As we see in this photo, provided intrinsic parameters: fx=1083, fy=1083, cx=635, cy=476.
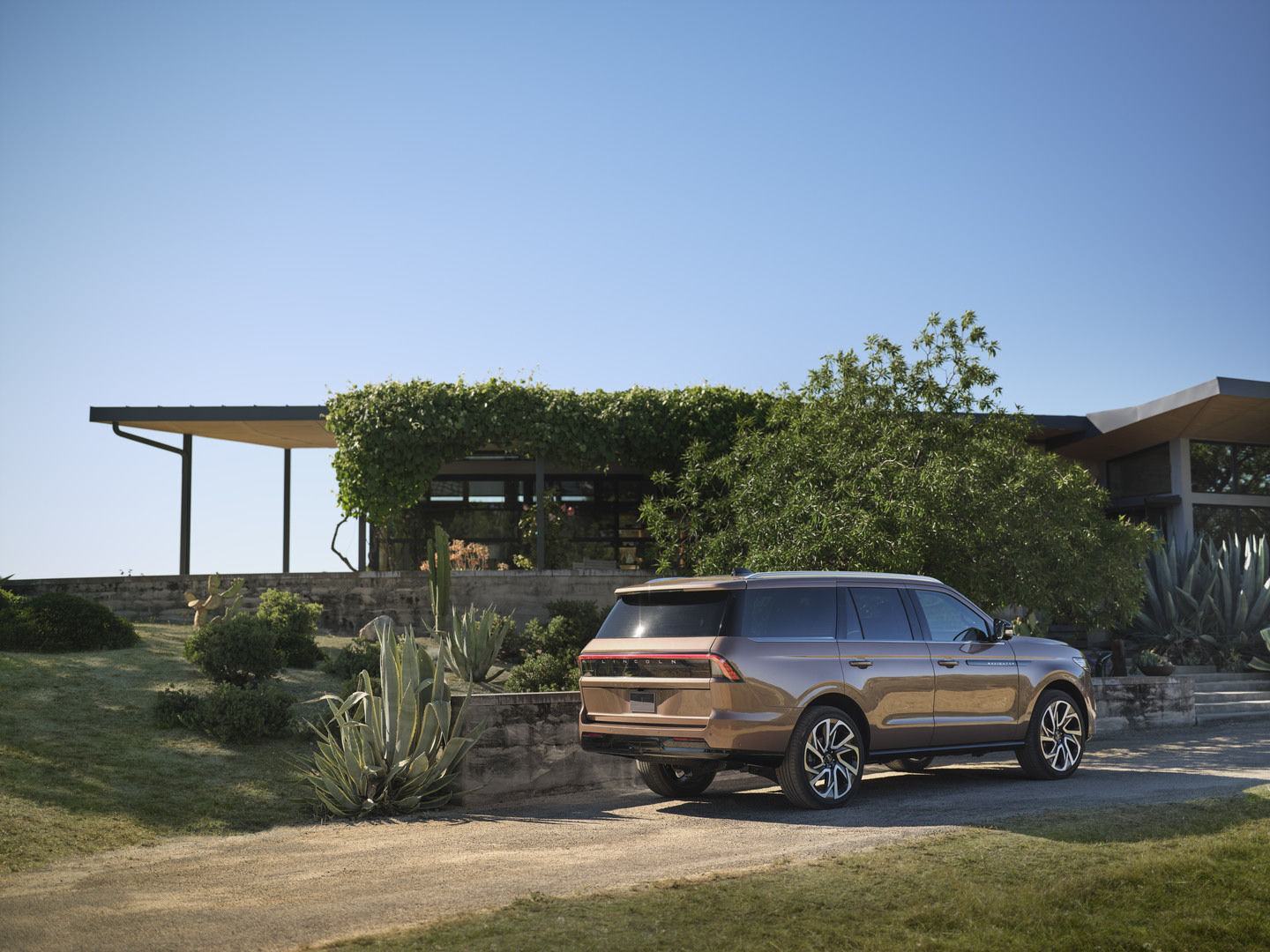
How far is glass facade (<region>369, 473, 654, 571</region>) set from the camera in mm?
22719

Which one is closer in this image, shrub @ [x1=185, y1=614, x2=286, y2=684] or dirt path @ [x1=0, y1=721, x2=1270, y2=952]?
dirt path @ [x1=0, y1=721, x2=1270, y2=952]

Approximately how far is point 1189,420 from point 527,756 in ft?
55.0

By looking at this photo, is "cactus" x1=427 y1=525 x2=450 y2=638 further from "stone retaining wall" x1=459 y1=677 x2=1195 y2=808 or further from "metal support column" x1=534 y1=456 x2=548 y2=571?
"stone retaining wall" x1=459 y1=677 x2=1195 y2=808

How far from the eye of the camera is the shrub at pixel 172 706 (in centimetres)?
1122

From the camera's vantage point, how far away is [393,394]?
18.7 meters

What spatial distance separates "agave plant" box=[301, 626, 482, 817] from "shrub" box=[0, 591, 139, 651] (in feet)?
22.4

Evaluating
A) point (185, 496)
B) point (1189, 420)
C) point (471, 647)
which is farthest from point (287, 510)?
point (1189, 420)

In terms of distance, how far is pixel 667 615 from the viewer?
Result: 8.28 meters

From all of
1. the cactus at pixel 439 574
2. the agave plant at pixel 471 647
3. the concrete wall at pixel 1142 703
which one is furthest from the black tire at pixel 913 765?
the cactus at pixel 439 574

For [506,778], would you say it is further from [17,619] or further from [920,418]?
[17,619]

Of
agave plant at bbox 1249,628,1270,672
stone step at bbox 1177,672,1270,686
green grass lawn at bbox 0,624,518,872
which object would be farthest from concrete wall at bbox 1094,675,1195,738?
green grass lawn at bbox 0,624,518,872

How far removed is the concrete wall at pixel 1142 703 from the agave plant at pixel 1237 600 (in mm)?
3831

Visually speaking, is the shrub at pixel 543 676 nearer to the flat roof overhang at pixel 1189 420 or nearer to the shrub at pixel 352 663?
the shrub at pixel 352 663

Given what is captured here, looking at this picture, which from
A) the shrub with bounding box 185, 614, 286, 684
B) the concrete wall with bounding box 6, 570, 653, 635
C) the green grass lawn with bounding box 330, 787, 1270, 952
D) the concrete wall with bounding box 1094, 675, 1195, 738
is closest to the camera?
the green grass lawn with bounding box 330, 787, 1270, 952
